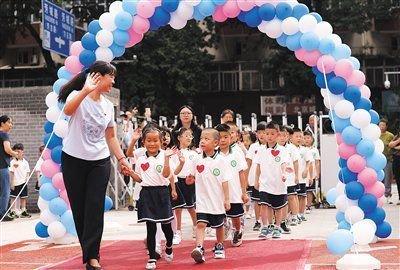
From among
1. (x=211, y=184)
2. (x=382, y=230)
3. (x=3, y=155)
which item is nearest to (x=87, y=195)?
(x=211, y=184)

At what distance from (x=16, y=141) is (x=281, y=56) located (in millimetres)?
16531

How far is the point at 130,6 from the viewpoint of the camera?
8.06 m

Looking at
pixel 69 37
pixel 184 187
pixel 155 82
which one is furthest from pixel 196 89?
pixel 184 187

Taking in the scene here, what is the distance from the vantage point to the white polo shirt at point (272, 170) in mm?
8508

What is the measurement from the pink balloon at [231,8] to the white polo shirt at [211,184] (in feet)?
6.54

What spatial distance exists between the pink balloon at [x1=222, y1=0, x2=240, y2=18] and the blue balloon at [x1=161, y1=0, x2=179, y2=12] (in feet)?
1.91

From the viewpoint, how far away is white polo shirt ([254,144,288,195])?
8.51m

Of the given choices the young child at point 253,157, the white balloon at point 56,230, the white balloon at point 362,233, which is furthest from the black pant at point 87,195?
the young child at point 253,157

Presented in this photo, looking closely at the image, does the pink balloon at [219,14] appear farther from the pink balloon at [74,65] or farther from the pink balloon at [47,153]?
the pink balloon at [47,153]

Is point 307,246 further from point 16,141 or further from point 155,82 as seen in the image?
point 155,82

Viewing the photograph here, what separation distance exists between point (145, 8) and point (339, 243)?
11.9 ft

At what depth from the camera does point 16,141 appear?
533 inches

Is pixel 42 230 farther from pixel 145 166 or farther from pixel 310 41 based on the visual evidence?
pixel 310 41

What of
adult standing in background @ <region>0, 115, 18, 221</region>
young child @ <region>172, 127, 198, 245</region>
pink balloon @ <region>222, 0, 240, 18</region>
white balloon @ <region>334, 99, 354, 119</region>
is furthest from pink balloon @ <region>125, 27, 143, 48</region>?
adult standing in background @ <region>0, 115, 18, 221</region>
